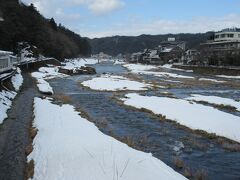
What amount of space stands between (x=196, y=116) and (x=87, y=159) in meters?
10.9

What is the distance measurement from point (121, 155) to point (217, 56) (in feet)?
235

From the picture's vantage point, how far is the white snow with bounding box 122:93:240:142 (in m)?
18.0

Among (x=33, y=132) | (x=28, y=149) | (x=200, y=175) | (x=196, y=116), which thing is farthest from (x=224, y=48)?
(x=200, y=175)

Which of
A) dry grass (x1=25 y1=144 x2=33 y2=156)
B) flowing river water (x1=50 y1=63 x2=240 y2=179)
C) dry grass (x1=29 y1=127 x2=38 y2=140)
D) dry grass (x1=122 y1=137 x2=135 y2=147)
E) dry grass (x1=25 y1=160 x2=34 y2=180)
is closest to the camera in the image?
dry grass (x1=25 y1=160 x2=34 y2=180)

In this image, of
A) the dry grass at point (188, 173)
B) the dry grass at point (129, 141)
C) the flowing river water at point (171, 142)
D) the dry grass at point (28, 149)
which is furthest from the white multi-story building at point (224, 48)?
the dry grass at point (188, 173)

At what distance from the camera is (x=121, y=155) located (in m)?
12.5

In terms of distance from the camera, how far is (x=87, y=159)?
12039 mm

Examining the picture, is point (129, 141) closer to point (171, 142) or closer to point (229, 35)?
point (171, 142)

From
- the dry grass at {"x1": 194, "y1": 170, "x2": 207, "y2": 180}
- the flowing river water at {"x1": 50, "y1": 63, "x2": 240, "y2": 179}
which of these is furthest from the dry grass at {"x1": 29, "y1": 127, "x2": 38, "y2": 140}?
the dry grass at {"x1": 194, "y1": 170, "x2": 207, "y2": 180}

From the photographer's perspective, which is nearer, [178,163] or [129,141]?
[178,163]

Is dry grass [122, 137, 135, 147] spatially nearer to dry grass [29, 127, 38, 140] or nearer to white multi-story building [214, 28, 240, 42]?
dry grass [29, 127, 38, 140]

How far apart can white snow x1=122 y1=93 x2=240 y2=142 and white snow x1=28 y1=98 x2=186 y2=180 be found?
5894mm

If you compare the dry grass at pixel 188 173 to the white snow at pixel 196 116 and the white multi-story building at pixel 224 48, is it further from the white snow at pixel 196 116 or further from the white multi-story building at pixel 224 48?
the white multi-story building at pixel 224 48

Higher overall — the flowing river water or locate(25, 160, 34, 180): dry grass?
locate(25, 160, 34, 180): dry grass
